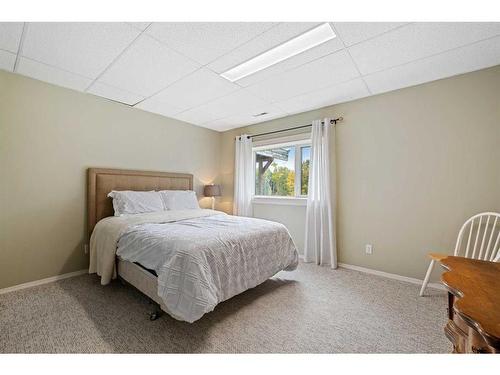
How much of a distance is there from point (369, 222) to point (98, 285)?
329cm

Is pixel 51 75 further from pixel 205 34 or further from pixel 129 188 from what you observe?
pixel 205 34

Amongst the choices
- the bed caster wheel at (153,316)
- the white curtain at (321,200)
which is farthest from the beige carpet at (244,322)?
the white curtain at (321,200)

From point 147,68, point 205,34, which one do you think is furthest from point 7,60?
point 205,34

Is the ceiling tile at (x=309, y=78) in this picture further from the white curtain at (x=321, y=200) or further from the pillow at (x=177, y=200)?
the pillow at (x=177, y=200)

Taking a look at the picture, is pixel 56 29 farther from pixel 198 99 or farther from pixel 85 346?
pixel 85 346

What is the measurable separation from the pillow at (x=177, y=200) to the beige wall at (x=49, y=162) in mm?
602

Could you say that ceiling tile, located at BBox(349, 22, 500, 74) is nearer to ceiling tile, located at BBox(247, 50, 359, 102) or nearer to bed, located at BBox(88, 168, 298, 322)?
ceiling tile, located at BBox(247, 50, 359, 102)

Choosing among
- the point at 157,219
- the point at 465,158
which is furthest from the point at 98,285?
the point at 465,158

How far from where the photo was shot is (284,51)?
195 centimetres

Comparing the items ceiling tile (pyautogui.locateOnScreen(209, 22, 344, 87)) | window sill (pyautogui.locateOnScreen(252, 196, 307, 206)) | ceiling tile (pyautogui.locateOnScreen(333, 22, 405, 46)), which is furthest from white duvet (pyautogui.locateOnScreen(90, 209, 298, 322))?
ceiling tile (pyautogui.locateOnScreen(333, 22, 405, 46))

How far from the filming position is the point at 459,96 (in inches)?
89.7

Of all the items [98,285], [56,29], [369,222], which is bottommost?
[98,285]

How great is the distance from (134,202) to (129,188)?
40 centimetres

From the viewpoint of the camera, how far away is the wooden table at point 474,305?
0.61 metres
